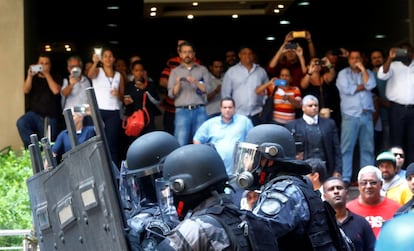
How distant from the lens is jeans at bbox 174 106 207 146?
39.9 feet

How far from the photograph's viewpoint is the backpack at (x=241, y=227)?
13.6ft

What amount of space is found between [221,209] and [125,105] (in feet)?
27.3

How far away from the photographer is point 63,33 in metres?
15.5

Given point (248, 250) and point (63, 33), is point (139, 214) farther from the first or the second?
point (63, 33)

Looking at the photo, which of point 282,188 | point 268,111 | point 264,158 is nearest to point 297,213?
point 282,188

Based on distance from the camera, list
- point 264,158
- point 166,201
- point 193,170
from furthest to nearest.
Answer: point 264,158 → point 166,201 → point 193,170

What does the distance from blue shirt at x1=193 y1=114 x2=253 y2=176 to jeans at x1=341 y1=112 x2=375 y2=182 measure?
1542 mm

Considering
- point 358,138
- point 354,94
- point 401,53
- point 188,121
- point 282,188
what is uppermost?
point 401,53

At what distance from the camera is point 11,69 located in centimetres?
1361

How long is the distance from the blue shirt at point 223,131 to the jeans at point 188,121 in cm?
64

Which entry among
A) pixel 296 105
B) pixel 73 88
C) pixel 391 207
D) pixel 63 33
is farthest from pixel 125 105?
pixel 391 207

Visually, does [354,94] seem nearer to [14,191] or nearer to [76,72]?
[76,72]

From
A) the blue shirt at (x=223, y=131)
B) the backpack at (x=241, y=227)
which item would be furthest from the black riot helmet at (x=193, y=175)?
the blue shirt at (x=223, y=131)

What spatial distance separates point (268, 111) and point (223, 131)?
1.02 m
